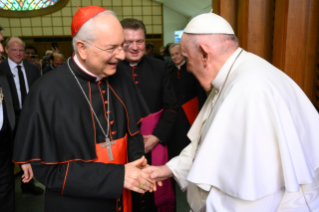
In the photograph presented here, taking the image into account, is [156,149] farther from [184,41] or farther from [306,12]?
[306,12]

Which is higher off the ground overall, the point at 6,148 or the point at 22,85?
the point at 22,85

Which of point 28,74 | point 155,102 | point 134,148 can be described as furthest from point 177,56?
point 134,148

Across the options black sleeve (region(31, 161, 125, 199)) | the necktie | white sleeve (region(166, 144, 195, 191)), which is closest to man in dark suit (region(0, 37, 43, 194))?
the necktie

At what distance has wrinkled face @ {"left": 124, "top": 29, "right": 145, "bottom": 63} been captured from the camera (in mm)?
2186

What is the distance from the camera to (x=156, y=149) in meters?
2.38

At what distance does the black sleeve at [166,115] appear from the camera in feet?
7.60

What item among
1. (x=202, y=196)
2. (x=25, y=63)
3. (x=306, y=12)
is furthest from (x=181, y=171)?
(x=25, y=63)

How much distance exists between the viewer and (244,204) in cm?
113

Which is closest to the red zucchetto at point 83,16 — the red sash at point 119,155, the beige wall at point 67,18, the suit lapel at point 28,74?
the red sash at point 119,155

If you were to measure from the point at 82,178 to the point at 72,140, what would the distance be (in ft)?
0.71

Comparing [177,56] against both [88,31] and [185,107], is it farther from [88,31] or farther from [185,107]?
[88,31]

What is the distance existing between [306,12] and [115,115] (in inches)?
55.7

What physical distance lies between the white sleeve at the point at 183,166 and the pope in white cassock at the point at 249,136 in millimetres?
298

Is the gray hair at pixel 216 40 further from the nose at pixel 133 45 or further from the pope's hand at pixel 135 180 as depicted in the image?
the nose at pixel 133 45
